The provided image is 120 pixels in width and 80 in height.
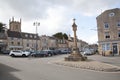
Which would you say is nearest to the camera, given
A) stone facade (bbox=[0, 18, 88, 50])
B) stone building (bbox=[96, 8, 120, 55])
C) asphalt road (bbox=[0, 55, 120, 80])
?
asphalt road (bbox=[0, 55, 120, 80])

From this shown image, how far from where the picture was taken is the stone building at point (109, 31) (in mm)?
51994

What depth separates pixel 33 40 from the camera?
93.6 metres

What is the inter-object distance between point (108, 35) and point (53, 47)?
55.9m

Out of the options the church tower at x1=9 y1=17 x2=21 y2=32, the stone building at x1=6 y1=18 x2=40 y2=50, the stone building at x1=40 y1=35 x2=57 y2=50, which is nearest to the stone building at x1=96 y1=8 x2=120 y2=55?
the stone building at x1=6 y1=18 x2=40 y2=50

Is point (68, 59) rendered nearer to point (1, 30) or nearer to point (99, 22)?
point (99, 22)

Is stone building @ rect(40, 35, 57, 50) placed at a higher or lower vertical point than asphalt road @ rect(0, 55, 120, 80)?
higher

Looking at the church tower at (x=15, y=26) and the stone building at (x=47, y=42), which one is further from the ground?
the church tower at (x=15, y=26)

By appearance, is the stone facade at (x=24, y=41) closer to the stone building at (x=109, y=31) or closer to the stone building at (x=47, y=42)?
the stone building at (x=47, y=42)

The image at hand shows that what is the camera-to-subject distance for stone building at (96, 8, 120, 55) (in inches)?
2047

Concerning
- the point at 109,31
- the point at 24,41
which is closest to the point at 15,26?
the point at 24,41

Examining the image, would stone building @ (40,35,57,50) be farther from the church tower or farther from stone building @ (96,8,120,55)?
stone building @ (96,8,120,55)

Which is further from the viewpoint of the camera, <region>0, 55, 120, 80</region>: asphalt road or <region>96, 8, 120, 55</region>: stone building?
<region>96, 8, 120, 55</region>: stone building

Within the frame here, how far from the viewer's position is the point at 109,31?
53688 mm

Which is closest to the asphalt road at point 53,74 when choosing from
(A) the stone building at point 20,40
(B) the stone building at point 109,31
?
(B) the stone building at point 109,31
